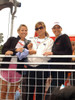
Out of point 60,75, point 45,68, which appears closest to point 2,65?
point 45,68

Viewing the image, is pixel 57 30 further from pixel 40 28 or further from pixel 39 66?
pixel 39 66

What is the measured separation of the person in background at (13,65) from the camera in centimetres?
458

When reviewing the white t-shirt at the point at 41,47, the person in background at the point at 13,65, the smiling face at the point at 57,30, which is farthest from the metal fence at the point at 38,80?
the smiling face at the point at 57,30

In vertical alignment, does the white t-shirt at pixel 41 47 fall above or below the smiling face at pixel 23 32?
below

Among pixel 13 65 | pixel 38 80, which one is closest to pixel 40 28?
pixel 13 65

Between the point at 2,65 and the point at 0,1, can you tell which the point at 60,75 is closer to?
the point at 2,65

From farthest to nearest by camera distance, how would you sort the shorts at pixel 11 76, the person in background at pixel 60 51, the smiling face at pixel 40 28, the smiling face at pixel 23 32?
1. the smiling face at pixel 23 32
2. the smiling face at pixel 40 28
3. the shorts at pixel 11 76
4. the person in background at pixel 60 51

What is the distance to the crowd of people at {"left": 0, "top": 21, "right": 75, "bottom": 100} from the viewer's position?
4.51 meters

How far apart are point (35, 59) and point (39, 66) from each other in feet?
0.54

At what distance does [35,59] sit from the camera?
4.59 m

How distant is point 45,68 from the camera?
455cm

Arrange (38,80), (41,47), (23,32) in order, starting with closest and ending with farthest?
1. (38,80)
2. (41,47)
3. (23,32)

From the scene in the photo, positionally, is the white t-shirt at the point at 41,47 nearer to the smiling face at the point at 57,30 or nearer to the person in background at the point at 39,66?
the person in background at the point at 39,66

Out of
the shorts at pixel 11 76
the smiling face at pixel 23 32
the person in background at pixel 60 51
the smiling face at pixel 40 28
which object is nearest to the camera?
the person in background at pixel 60 51
